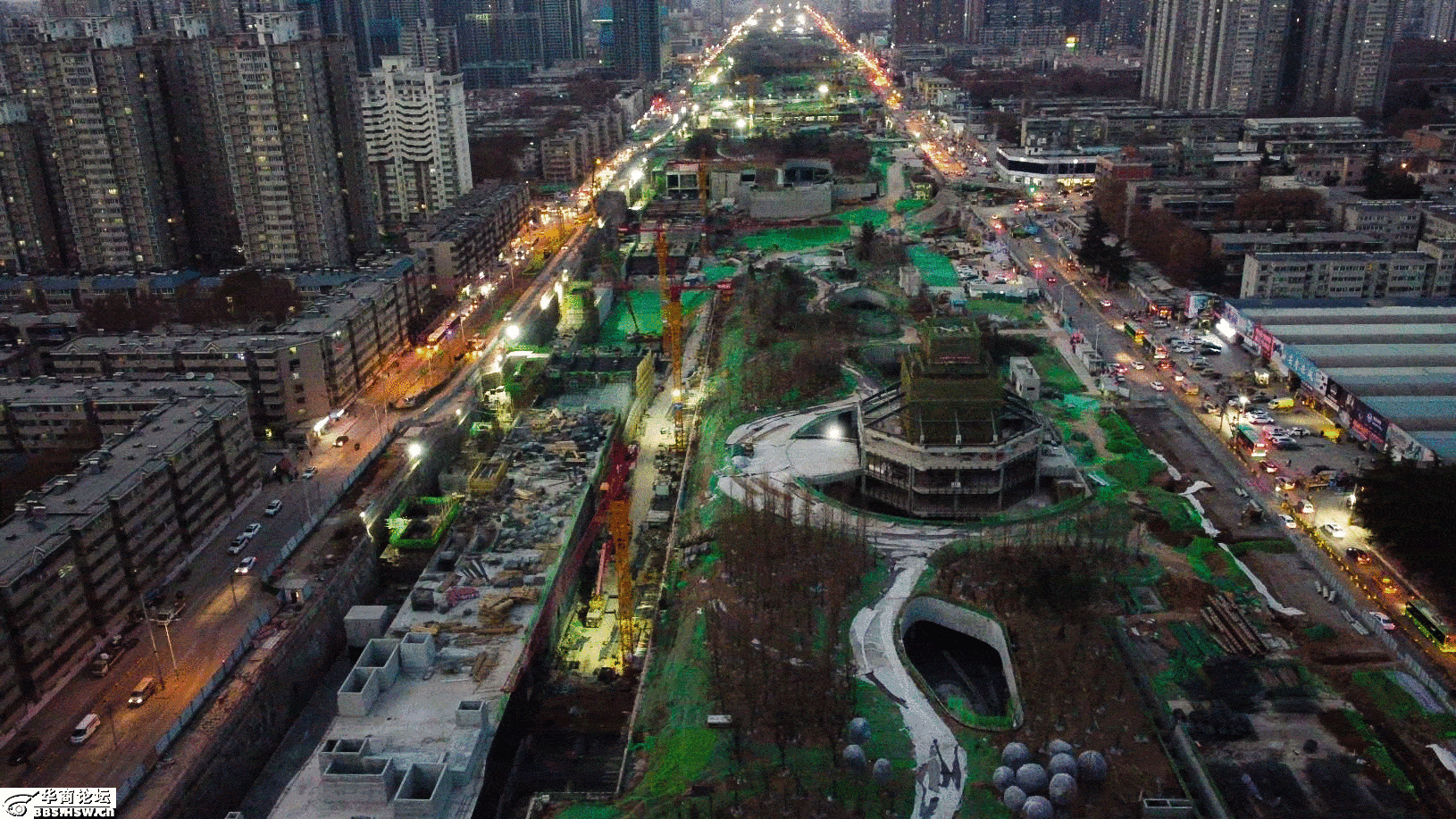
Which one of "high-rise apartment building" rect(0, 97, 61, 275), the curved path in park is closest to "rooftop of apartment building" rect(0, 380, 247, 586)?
the curved path in park

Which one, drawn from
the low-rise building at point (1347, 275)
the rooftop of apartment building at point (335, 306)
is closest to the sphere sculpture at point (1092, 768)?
the rooftop of apartment building at point (335, 306)

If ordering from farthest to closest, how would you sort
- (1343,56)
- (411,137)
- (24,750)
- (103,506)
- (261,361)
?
(1343,56) → (411,137) → (261,361) → (103,506) → (24,750)

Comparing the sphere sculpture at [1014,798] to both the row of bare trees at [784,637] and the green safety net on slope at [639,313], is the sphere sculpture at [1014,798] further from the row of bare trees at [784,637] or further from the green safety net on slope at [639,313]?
the green safety net on slope at [639,313]

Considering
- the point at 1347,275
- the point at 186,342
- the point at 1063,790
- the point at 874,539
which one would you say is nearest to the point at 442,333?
the point at 186,342

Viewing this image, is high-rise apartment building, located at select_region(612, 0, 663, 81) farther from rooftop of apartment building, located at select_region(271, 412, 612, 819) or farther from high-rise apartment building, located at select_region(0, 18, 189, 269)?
rooftop of apartment building, located at select_region(271, 412, 612, 819)

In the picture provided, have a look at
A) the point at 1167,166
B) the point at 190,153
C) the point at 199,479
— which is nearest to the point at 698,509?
→ the point at 199,479

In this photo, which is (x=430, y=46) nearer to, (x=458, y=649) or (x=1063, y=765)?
(x=458, y=649)
